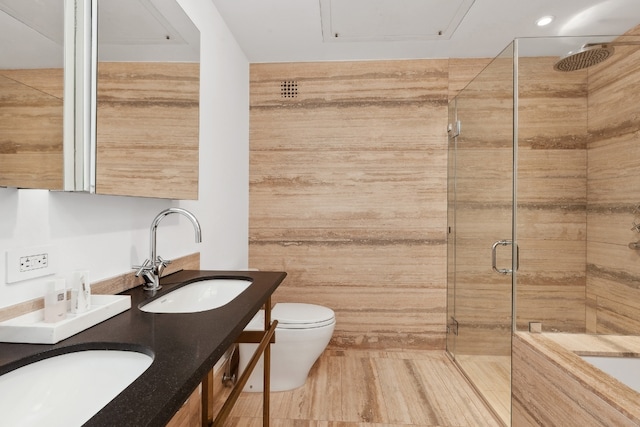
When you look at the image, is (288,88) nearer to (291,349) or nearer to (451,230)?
(451,230)

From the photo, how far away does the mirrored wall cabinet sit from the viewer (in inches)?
32.7

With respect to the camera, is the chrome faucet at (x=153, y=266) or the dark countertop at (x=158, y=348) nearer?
the dark countertop at (x=158, y=348)

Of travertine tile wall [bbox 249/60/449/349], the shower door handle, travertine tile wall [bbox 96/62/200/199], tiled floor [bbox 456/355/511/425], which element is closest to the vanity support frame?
travertine tile wall [bbox 96/62/200/199]

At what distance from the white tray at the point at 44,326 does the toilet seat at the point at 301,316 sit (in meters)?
1.26

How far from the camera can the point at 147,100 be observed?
4.48 feet

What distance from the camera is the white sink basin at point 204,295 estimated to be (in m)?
1.35

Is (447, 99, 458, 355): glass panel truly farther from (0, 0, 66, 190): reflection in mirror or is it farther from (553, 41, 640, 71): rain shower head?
(0, 0, 66, 190): reflection in mirror

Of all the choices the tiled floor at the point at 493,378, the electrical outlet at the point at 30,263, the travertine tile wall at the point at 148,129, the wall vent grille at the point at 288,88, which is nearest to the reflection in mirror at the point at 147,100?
the travertine tile wall at the point at 148,129

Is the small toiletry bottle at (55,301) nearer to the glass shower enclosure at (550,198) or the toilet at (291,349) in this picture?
the toilet at (291,349)

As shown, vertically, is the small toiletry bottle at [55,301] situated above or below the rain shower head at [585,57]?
below

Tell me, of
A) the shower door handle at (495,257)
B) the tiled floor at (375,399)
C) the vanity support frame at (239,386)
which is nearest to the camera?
the vanity support frame at (239,386)

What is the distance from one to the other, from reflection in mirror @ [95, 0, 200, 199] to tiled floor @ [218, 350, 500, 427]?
125 cm

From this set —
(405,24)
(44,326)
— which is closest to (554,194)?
(405,24)

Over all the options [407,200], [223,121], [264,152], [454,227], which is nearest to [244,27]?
[223,121]
